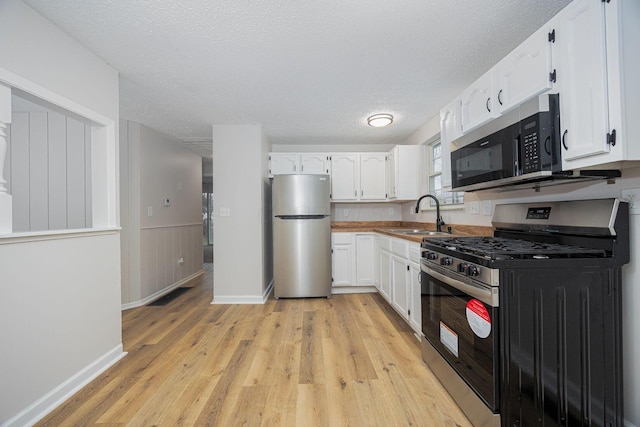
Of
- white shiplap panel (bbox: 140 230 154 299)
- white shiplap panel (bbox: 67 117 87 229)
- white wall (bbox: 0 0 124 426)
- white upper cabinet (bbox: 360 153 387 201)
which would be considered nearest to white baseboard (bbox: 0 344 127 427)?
white wall (bbox: 0 0 124 426)

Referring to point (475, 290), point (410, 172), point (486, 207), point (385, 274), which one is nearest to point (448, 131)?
point (486, 207)

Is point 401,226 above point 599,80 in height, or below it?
below

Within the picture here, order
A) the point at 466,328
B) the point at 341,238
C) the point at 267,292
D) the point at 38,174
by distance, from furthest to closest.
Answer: the point at 341,238 → the point at 267,292 → the point at 38,174 → the point at 466,328

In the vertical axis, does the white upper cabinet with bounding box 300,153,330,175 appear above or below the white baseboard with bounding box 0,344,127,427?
above

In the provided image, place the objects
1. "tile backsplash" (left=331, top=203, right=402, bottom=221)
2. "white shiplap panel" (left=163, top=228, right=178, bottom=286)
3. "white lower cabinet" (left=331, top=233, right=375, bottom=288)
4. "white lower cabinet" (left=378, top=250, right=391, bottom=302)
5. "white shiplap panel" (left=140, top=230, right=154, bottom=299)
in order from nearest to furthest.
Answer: "white lower cabinet" (left=378, top=250, right=391, bottom=302)
"white shiplap panel" (left=140, top=230, right=154, bottom=299)
"white lower cabinet" (left=331, top=233, right=375, bottom=288)
"white shiplap panel" (left=163, top=228, right=178, bottom=286)
"tile backsplash" (left=331, top=203, right=402, bottom=221)

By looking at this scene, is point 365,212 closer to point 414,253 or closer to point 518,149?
point 414,253

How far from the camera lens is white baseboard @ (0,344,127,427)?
1423 millimetres

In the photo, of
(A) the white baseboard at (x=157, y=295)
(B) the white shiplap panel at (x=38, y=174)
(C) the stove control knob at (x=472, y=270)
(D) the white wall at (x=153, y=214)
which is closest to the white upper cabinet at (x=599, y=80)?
(C) the stove control knob at (x=472, y=270)

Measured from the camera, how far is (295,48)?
1869mm

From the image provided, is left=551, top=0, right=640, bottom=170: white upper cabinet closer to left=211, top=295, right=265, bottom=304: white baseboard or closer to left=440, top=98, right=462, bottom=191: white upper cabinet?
left=440, top=98, right=462, bottom=191: white upper cabinet

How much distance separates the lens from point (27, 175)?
282 centimetres

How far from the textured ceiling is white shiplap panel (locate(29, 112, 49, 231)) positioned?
79 centimetres

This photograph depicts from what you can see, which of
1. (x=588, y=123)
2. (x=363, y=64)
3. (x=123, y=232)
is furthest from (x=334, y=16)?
(x=123, y=232)

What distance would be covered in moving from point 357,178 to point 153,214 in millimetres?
2833
